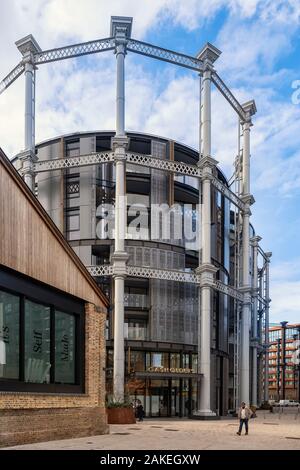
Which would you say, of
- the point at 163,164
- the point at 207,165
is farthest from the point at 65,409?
the point at 207,165

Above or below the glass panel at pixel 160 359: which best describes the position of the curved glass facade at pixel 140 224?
above

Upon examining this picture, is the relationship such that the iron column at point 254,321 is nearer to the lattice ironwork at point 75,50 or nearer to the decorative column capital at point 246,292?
the decorative column capital at point 246,292

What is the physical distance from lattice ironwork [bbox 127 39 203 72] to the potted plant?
25.5 meters

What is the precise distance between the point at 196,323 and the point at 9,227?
30230 mm

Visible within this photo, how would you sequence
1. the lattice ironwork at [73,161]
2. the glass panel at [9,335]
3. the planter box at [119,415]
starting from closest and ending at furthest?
the glass panel at [9,335] < the planter box at [119,415] < the lattice ironwork at [73,161]

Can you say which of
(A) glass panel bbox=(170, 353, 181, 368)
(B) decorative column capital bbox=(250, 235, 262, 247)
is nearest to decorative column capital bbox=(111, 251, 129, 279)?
(A) glass panel bbox=(170, 353, 181, 368)

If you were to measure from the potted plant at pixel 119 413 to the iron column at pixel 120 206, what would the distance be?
4.82 meters

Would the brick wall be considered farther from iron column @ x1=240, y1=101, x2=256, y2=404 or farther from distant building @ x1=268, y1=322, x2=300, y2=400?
distant building @ x1=268, y1=322, x2=300, y2=400

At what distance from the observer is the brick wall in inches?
615

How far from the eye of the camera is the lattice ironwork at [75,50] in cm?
4284

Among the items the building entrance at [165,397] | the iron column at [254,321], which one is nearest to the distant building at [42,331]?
the building entrance at [165,397]

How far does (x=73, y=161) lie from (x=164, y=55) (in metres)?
10.6

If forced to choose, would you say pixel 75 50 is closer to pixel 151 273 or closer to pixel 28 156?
pixel 28 156

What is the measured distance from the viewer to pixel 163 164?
42562 mm
